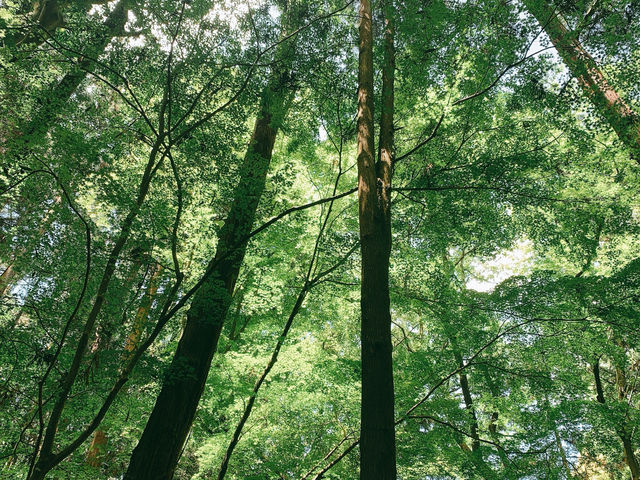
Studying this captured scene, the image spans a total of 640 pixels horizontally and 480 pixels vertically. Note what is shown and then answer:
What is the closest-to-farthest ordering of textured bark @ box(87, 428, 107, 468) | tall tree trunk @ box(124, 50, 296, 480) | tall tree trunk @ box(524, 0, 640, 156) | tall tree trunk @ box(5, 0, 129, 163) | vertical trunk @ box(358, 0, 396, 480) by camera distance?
vertical trunk @ box(358, 0, 396, 480) → tall tree trunk @ box(124, 50, 296, 480) → tall tree trunk @ box(5, 0, 129, 163) → tall tree trunk @ box(524, 0, 640, 156) → textured bark @ box(87, 428, 107, 468)

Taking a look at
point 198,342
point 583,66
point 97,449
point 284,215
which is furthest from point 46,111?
point 97,449

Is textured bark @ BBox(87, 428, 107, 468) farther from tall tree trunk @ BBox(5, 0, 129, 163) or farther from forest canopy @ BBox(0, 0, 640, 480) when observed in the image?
tall tree trunk @ BBox(5, 0, 129, 163)

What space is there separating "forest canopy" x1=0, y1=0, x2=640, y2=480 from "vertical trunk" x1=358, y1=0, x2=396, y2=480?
0.8 inches

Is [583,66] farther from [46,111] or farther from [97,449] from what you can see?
[97,449]

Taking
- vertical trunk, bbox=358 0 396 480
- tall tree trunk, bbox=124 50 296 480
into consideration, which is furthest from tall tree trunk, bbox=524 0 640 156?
tall tree trunk, bbox=124 50 296 480

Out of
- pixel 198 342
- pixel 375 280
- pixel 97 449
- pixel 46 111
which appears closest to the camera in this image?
pixel 375 280

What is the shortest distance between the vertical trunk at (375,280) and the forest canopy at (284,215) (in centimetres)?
2

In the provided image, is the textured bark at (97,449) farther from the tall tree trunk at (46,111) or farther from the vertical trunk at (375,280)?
the vertical trunk at (375,280)

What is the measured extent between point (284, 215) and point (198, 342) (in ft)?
6.18

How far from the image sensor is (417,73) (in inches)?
185

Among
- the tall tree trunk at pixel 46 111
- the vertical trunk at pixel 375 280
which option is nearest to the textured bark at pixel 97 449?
the tall tree trunk at pixel 46 111

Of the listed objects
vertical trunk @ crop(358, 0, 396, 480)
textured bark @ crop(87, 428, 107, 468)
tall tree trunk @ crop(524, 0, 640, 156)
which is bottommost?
textured bark @ crop(87, 428, 107, 468)

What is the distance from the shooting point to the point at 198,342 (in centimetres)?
399

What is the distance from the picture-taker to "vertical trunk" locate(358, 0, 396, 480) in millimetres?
2520
